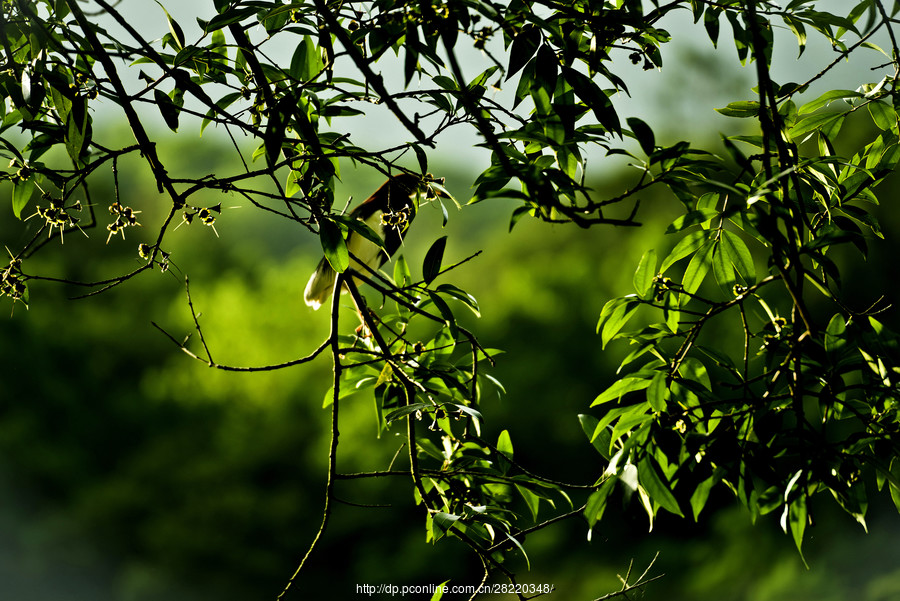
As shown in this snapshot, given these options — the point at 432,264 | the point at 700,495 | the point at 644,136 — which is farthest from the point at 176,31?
the point at 700,495

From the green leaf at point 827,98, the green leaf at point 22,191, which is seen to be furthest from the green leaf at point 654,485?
the green leaf at point 22,191

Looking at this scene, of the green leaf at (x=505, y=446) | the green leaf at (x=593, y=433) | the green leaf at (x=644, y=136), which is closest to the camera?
the green leaf at (x=644, y=136)

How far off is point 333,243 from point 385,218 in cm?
14

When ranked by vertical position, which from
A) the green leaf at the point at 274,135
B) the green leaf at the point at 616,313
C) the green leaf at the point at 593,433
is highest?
the green leaf at the point at 274,135

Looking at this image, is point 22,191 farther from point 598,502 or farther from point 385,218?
point 598,502

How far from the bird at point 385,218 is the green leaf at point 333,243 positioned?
40 mm

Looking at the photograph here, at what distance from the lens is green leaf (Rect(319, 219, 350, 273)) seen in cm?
67

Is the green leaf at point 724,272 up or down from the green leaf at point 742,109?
down

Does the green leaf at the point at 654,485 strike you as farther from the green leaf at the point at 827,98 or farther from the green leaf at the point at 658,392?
the green leaf at the point at 827,98

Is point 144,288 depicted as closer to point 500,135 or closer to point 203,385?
point 203,385

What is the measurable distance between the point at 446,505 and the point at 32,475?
520cm

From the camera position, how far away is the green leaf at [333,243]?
0.67 meters

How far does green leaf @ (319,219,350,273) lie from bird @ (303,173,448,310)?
0.04 m


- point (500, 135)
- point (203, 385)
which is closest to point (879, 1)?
point (500, 135)
